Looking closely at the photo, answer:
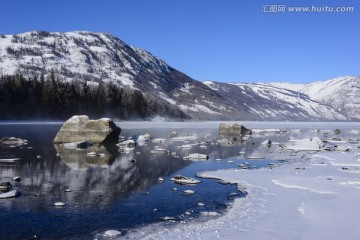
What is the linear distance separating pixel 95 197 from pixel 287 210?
338 inches

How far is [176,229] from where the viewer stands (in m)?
12.2

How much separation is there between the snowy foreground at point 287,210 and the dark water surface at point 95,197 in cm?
121

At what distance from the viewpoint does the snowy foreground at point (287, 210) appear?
11352 mm

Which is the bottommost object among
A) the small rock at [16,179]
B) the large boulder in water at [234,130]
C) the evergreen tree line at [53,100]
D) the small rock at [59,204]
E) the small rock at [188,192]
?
the small rock at [59,204]

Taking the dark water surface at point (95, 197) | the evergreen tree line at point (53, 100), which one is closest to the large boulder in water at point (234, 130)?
the dark water surface at point (95, 197)

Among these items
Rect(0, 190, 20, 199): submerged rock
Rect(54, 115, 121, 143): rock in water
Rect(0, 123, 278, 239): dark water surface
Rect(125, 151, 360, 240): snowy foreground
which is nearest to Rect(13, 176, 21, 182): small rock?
Rect(0, 123, 278, 239): dark water surface

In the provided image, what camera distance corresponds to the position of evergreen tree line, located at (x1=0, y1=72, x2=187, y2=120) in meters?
111

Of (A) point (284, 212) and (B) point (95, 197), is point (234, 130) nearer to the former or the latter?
(B) point (95, 197)

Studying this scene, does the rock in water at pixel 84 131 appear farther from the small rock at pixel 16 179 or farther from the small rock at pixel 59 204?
the small rock at pixel 59 204

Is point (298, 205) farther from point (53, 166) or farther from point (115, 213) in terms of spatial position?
point (53, 166)

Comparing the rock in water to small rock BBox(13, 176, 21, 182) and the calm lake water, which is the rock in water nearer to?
the calm lake water

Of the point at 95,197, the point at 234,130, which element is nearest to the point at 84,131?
the point at 95,197

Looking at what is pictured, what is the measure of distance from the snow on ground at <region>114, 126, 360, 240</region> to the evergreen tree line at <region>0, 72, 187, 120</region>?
103 m

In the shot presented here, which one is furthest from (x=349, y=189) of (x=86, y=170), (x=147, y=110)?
(x=147, y=110)
